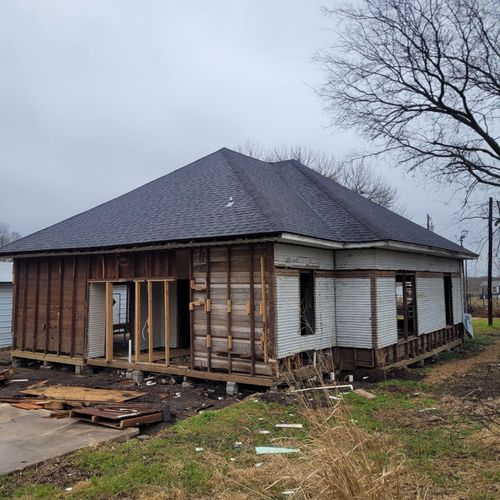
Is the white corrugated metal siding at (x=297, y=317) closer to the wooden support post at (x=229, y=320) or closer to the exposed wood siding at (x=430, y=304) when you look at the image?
the wooden support post at (x=229, y=320)

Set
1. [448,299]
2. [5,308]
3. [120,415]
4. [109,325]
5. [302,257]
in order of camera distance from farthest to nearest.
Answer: [5,308] → [448,299] → [109,325] → [302,257] → [120,415]

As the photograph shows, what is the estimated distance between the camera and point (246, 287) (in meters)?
9.97

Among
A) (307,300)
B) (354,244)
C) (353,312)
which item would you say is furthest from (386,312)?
(307,300)

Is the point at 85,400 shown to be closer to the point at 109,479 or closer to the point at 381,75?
the point at 109,479

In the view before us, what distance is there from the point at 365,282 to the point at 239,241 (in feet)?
12.0

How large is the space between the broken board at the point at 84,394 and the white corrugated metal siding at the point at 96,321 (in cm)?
219

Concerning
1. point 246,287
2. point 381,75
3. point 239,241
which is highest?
point 381,75

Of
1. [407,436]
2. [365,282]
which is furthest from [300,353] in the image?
[407,436]

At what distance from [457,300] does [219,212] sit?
11.6 metres

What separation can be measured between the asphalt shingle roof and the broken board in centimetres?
345

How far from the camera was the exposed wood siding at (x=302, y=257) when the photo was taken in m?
9.89

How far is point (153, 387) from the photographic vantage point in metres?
10.7

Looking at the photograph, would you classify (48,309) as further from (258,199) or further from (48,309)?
(258,199)

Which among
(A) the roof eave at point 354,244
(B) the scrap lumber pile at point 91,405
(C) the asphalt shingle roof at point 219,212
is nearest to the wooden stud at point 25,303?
(C) the asphalt shingle roof at point 219,212
